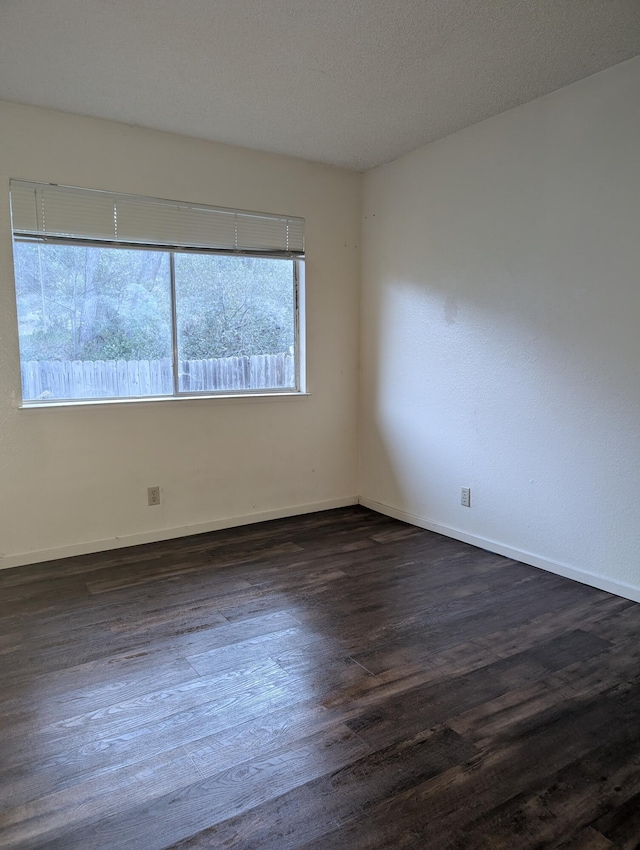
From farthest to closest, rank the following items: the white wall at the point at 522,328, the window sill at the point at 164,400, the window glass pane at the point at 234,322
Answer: the window glass pane at the point at 234,322 → the window sill at the point at 164,400 → the white wall at the point at 522,328

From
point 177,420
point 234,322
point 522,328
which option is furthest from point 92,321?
point 522,328

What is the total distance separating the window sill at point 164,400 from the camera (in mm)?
3439

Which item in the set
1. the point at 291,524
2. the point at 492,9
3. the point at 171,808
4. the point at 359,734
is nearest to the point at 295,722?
the point at 359,734

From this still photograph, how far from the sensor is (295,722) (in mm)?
1982

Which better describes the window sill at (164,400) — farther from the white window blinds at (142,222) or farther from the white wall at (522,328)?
the white window blinds at (142,222)

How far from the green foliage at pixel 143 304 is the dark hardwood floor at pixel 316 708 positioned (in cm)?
140

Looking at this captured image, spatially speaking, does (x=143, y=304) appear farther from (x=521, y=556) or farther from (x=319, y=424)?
(x=521, y=556)

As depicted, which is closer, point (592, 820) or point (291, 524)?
point (592, 820)

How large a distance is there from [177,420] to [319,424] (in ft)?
3.80

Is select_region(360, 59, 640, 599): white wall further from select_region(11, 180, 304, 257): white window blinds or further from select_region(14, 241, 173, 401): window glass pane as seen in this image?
select_region(14, 241, 173, 401): window glass pane

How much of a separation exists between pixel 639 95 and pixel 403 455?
257cm

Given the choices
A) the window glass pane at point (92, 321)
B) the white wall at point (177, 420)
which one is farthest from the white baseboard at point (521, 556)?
the window glass pane at point (92, 321)

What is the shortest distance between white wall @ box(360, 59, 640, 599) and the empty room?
20 millimetres

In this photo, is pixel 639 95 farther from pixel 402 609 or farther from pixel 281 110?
pixel 402 609
